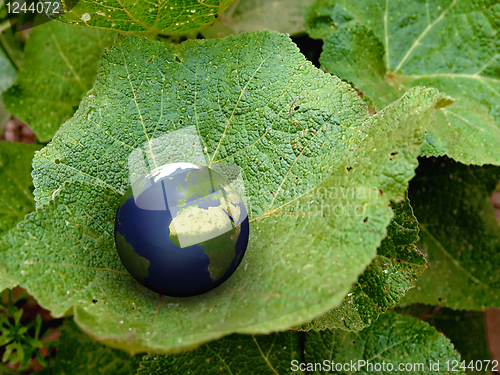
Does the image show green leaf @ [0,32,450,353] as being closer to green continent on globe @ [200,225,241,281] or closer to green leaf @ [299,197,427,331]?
green continent on globe @ [200,225,241,281]

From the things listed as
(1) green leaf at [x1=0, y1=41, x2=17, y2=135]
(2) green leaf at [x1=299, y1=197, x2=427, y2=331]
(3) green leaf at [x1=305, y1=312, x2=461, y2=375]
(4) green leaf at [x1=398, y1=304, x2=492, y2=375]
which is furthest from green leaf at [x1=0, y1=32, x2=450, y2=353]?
(4) green leaf at [x1=398, y1=304, x2=492, y2=375]

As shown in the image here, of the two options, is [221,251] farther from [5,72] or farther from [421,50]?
[5,72]

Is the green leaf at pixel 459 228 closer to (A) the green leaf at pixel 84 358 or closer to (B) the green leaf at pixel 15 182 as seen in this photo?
(A) the green leaf at pixel 84 358

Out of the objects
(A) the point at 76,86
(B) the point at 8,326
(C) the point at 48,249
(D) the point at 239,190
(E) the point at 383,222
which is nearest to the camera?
(E) the point at 383,222

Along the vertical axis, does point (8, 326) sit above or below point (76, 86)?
below

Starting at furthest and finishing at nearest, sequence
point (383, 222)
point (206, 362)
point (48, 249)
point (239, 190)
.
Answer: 1. point (206, 362)
2. point (239, 190)
3. point (48, 249)
4. point (383, 222)

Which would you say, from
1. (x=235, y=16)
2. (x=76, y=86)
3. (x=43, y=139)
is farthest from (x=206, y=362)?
(x=235, y=16)

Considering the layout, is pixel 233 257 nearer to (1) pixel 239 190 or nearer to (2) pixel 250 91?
(1) pixel 239 190
